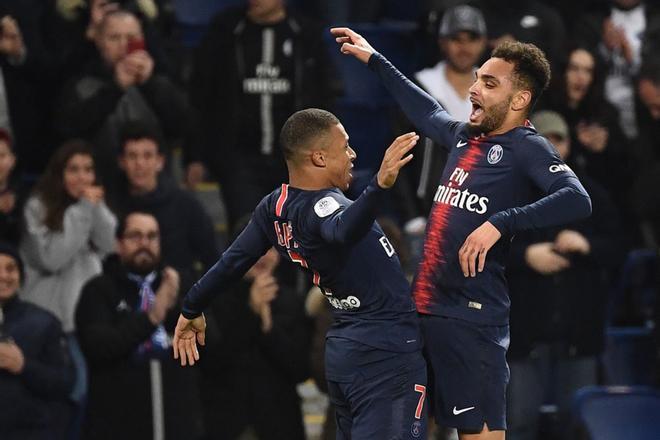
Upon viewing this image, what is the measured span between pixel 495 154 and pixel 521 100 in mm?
265

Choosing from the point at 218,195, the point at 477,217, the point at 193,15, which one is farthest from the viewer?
the point at 193,15

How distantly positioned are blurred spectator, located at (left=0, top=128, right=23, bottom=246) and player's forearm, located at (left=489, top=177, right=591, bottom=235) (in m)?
4.31

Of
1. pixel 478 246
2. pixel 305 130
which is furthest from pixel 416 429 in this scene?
pixel 305 130

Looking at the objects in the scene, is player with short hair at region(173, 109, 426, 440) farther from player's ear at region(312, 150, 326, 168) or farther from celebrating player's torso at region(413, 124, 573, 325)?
celebrating player's torso at region(413, 124, 573, 325)

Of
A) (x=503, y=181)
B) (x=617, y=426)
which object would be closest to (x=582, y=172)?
(x=617, y=426)

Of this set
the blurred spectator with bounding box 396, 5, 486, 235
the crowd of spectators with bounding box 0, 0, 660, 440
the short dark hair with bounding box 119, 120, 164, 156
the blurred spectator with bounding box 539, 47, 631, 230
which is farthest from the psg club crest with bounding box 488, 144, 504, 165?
the blurred spectator with bounding box 539, 47, 631, 230

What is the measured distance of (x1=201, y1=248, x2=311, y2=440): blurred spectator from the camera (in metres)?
9.48

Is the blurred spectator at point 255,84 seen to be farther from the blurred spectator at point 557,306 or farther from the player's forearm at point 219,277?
the player's forearm at point 219,277

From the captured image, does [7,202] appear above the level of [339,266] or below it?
below

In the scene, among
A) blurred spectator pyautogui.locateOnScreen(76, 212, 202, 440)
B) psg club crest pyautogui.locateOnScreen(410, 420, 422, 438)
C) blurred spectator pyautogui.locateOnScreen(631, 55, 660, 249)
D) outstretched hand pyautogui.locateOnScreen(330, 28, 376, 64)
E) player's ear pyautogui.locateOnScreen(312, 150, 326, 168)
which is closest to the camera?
player's ear pyautogui.locateOnScreen(312, 150, 326, 168)

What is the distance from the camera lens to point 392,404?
6.82 m

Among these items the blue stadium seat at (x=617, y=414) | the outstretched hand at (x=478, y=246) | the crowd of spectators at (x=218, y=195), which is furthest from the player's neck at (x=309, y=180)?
the blue stadium seat at (x=617, y=414)

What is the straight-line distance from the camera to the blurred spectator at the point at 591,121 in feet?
35.7

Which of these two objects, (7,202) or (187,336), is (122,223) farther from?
(187,336)
